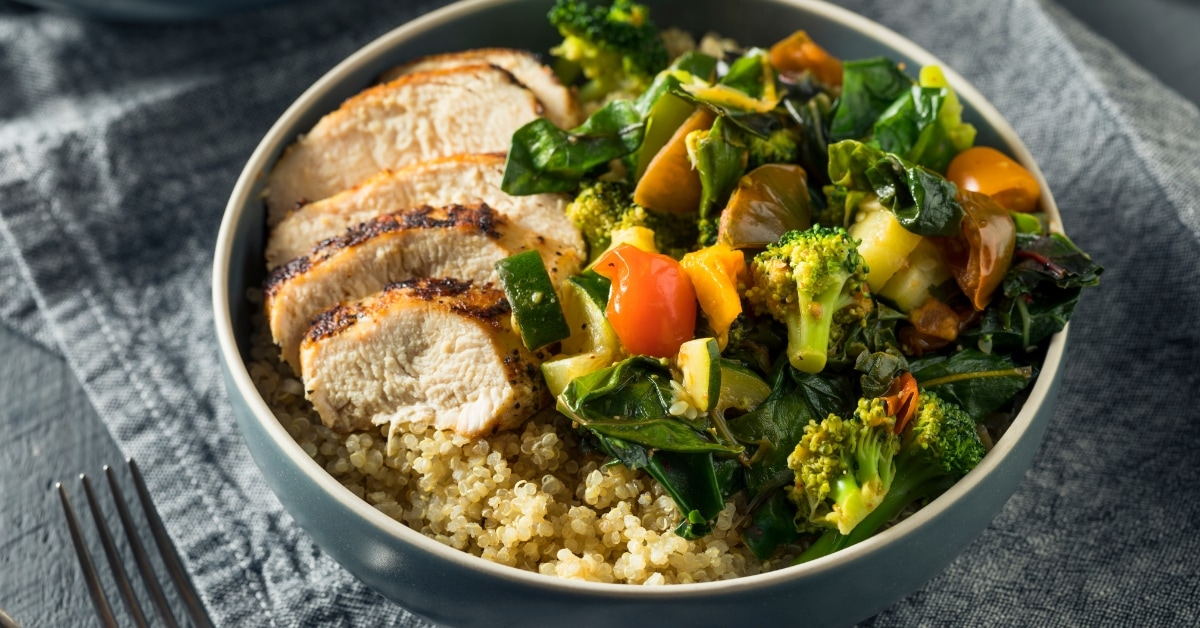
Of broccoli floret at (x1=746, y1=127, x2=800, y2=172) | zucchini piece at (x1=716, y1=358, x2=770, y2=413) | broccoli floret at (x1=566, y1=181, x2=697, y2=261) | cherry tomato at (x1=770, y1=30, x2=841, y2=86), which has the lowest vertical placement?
zucchini piece at (x1=716, y1=358, x2=770, y2=413)

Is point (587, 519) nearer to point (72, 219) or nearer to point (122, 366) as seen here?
point (122, 366)

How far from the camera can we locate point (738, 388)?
2527 mm

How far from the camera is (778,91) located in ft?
10.5

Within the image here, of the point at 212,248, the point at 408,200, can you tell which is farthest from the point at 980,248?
the point at 212,248

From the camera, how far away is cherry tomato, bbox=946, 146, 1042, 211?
298 cm

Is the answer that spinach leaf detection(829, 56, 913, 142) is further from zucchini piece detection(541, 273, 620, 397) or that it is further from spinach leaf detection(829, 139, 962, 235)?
zucchini piece detection(541, 273, 620, 397)

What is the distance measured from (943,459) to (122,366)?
261 cm

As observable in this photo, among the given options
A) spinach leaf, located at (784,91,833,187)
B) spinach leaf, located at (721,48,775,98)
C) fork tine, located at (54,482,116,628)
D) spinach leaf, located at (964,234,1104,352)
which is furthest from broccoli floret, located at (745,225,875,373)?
fork tine, located at (54,482,116,628)

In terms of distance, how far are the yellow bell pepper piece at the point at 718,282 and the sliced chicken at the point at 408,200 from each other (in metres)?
0.54

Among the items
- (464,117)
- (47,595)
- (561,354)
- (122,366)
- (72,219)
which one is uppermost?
(464,117)

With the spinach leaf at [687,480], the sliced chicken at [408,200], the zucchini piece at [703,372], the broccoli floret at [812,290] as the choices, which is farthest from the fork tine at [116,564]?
the broccoli floret at [812,290]

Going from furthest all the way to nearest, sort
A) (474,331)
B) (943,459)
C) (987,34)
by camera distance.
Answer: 1. (987,34)
2. (474,331)
3. (943,459)

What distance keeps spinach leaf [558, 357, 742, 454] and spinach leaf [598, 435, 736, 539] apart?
29 millimetres

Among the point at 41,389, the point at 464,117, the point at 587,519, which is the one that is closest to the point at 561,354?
the point at 587,519
